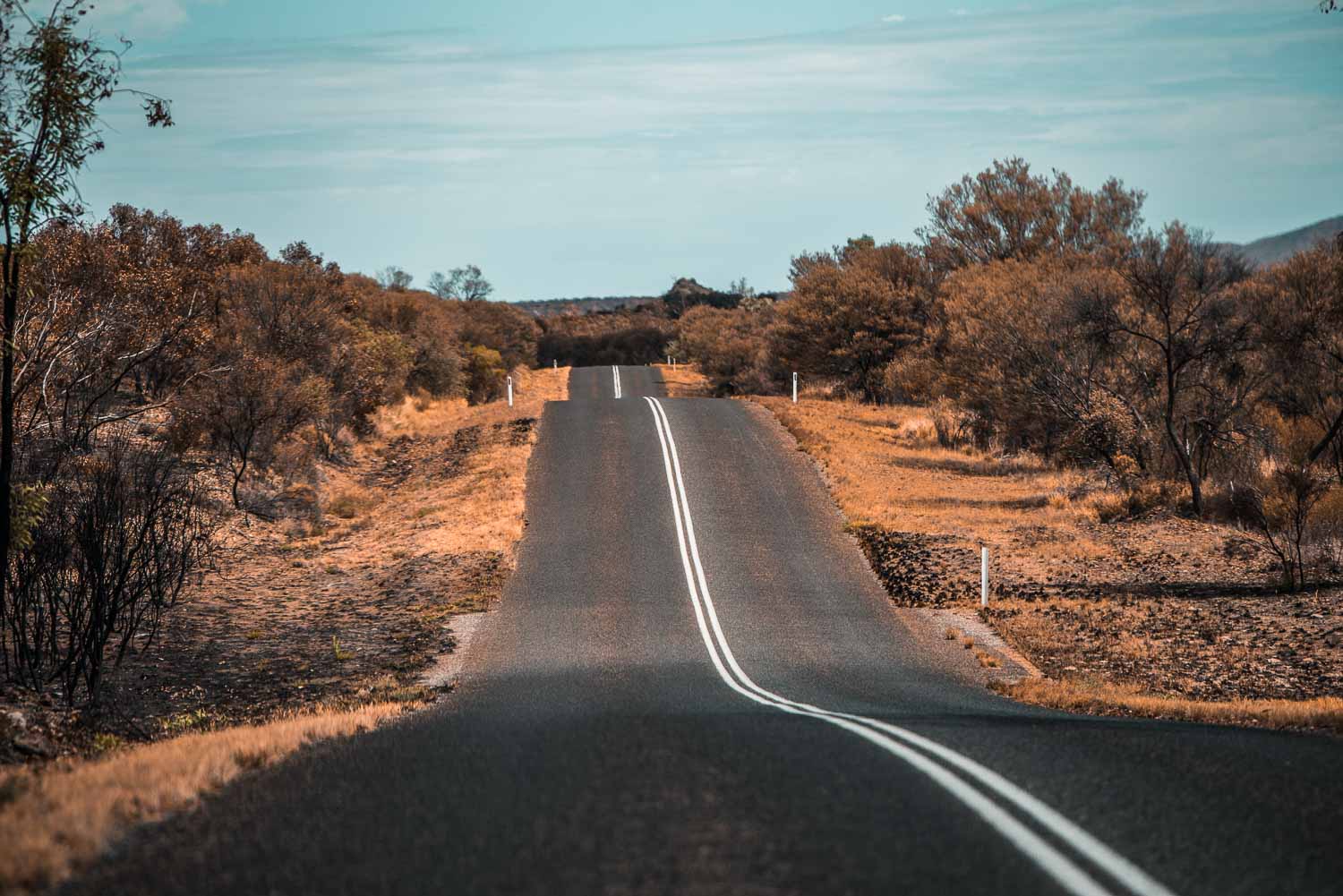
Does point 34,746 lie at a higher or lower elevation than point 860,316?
lower

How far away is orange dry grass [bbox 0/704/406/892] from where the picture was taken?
4359 millimetres

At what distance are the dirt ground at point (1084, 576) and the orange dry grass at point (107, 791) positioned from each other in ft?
34.3

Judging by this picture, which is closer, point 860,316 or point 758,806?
point 758,806

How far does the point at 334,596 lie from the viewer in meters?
21.4

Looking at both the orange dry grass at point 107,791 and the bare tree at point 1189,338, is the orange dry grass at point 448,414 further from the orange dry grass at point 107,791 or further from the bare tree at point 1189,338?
the orange dry grass at point 107,791

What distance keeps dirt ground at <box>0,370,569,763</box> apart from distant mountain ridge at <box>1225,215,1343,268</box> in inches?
861

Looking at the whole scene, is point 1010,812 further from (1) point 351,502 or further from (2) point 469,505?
(1) point 351,502

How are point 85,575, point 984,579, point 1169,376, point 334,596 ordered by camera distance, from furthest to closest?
point 1169,376 → point 334,596 → point 984,579 → point 85,575

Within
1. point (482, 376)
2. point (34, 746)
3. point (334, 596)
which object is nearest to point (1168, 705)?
point (34, 746)

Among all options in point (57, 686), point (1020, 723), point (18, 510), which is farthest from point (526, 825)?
point (57, 686)

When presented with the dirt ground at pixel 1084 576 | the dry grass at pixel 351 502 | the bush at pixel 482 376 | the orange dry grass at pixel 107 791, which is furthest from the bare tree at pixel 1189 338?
the bush at pixel 482 376

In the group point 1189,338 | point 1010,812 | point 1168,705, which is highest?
point 1189,338

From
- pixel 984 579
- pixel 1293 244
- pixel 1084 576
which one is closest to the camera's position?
pixel 984 579

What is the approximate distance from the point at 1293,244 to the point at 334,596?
40.6 m
